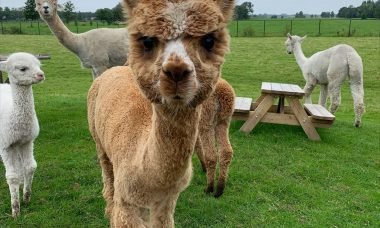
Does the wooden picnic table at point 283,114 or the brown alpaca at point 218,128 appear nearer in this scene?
the brown alpaca at point 218,128

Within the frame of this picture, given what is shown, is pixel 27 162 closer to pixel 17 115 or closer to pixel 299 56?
pixel 17 115

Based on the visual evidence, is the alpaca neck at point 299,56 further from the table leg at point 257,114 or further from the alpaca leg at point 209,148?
the alpaca leg at point 209,148

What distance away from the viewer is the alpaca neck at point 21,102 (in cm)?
394

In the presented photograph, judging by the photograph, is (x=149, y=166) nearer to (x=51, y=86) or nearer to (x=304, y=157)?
(x=304, y=157)

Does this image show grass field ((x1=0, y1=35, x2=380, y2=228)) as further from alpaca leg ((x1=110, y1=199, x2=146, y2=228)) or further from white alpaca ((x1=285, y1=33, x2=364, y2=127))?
alpaca leg ((x1=110, y1=199, x2=146, y2=228))

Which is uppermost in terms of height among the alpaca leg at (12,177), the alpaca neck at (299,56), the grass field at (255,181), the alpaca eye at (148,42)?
the alpaca eye at (148,42)

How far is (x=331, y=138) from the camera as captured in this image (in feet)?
23.3

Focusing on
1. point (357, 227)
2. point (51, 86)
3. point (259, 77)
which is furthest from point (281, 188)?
point (259, 77)

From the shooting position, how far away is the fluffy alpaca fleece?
1578mm

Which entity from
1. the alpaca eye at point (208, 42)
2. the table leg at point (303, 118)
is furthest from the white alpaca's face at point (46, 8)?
the alpaca eye at point (208, 42)

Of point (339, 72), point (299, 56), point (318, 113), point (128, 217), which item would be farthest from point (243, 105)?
point (128, 217)

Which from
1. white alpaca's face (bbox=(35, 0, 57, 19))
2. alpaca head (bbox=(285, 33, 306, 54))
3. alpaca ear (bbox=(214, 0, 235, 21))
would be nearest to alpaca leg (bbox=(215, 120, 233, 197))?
alpaca ear (bbox=(214, 0, 235, 21))

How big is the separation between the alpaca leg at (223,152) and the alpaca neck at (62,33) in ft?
11.7

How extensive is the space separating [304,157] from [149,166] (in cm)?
436
